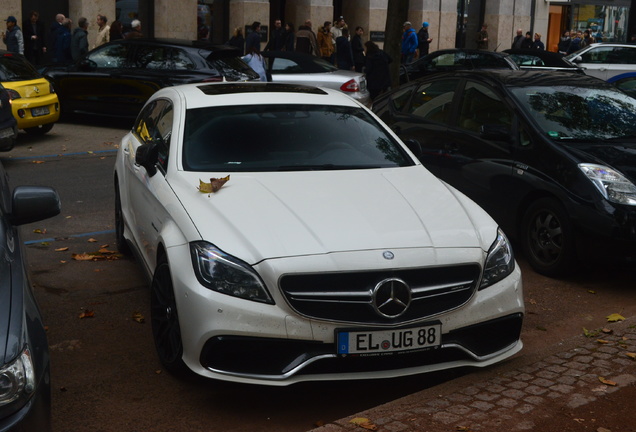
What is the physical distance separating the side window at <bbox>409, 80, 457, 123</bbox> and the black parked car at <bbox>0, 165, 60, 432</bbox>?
579 centimetres

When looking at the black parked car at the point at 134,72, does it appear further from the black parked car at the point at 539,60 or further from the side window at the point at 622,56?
the side window at the point at 622,56

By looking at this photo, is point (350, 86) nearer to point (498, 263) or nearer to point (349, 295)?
point (498, 263)

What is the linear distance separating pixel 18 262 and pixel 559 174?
480 cm

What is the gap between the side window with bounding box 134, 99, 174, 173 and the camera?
648cm

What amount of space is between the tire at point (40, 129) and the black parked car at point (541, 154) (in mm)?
8304

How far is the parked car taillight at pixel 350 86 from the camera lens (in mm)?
18375

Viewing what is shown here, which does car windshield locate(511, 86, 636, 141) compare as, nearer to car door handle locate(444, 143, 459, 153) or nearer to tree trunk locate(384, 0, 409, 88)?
car door handle locate(444, 143, 459, 153)

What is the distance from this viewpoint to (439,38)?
37.0 m

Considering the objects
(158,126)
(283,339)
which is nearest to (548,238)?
(158,126)

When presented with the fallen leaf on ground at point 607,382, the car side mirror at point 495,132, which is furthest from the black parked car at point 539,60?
the fallen leaf on ground at point 607,382

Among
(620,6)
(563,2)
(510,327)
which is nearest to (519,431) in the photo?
(510,327)

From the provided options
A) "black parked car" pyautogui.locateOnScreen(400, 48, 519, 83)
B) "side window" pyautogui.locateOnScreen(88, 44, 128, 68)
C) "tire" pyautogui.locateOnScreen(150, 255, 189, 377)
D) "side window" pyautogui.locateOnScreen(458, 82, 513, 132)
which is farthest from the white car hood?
"black parked car" pyautogui.locateOnScreen(400, 48, 519, 83)

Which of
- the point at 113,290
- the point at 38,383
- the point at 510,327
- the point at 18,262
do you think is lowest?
the point at 113,290

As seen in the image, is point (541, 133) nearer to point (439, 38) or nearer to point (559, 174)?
point (559, 174)
